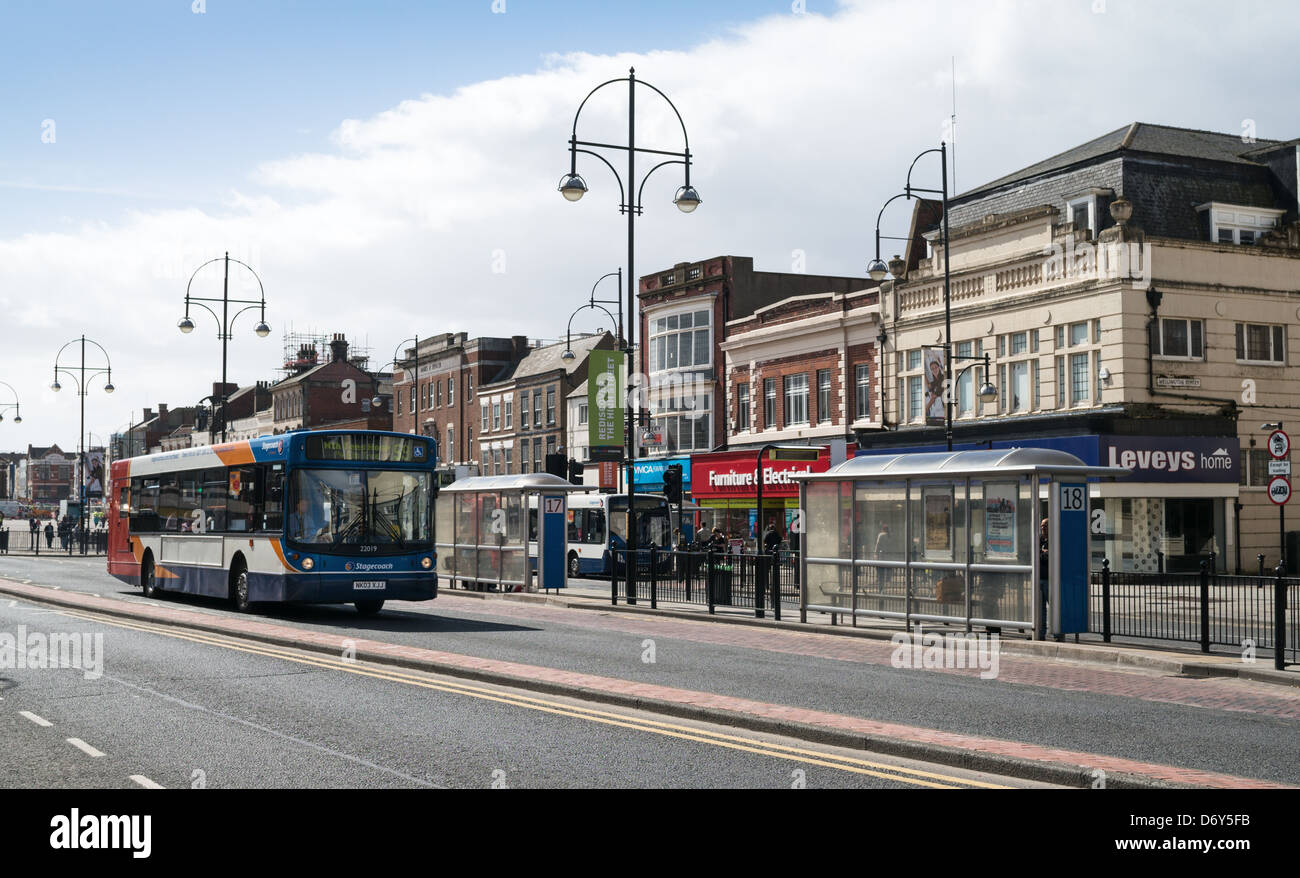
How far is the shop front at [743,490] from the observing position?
42625mm

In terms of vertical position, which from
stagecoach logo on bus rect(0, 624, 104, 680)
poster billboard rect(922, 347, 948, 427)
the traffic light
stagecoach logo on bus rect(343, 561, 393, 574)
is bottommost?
stagecoach logo on bus rect(0, 624, 104, 680)

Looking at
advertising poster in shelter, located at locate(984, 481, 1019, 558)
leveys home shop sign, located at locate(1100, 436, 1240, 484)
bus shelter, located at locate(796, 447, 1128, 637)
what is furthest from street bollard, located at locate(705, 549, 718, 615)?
leveys home shop sign, located at locate(1100, 436, 1240, 484)

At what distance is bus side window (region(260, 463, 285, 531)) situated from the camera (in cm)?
2159

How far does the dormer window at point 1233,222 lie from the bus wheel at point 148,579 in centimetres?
2903

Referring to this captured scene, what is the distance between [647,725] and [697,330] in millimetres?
43060

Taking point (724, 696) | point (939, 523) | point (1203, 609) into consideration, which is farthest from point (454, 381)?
point (724, 696)

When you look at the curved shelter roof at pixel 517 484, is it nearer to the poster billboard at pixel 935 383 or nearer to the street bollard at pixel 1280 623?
the poster billboard at pixel 935 383

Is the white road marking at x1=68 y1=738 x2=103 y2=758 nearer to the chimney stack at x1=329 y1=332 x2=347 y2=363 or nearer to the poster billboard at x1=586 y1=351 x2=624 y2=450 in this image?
the poster billboard at x1=586 y1=351 x2=624 y2=450

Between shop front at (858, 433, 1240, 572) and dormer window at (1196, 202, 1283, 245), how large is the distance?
6.05 m

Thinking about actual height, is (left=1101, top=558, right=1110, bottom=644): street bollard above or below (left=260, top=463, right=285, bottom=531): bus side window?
below

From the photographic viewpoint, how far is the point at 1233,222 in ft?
121
